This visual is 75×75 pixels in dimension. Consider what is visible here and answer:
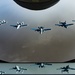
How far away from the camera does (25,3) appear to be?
1698 mm

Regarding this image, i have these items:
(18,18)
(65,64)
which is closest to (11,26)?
(18,18)

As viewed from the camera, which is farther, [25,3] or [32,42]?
[25,3]

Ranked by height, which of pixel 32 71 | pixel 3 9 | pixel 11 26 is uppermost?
pixel 3 9

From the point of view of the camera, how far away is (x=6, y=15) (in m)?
1.67

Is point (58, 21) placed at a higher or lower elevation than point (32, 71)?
higher

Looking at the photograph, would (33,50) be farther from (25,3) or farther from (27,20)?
(25,3)

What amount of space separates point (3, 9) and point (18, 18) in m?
0.14

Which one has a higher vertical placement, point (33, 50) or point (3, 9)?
point (3, 9)

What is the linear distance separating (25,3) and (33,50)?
369 mm

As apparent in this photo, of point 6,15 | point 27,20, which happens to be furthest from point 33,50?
point 6,15

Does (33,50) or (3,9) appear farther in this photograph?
(3,9)

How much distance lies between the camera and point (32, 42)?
1.59 meters

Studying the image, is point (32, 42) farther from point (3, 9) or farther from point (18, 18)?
point (3, 9)

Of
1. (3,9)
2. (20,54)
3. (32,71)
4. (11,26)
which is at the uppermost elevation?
(3,9)
